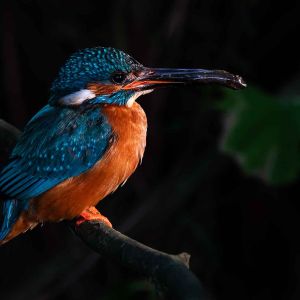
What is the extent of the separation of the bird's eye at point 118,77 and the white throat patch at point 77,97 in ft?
0.35

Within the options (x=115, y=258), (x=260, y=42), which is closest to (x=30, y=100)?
(x=260, y=42)

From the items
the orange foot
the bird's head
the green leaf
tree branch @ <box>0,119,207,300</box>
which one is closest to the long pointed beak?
the bird's head

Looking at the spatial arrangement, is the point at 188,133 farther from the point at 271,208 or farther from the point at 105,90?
the point at 105,90

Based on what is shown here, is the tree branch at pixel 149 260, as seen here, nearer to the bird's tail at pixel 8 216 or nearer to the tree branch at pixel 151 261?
the tree branch at pixel 151 261

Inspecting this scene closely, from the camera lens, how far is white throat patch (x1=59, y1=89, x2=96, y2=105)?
3480mm

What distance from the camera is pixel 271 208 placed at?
17.4 feet

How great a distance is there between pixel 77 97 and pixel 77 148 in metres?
0.21

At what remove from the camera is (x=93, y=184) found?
3.39 metres

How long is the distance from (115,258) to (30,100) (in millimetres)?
3046

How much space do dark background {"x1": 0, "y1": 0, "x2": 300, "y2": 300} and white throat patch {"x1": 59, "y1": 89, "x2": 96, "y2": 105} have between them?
1.64m

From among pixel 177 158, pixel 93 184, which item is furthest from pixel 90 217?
pixel 177 158

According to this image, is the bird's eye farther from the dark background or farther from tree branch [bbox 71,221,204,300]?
the dark background

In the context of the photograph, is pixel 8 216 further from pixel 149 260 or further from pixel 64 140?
pixel 149 260

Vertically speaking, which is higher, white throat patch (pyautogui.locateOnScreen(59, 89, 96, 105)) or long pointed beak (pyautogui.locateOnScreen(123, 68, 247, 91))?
long pointed beak (pyautogui.locateOnScreen(123, 68, 247, 91))
